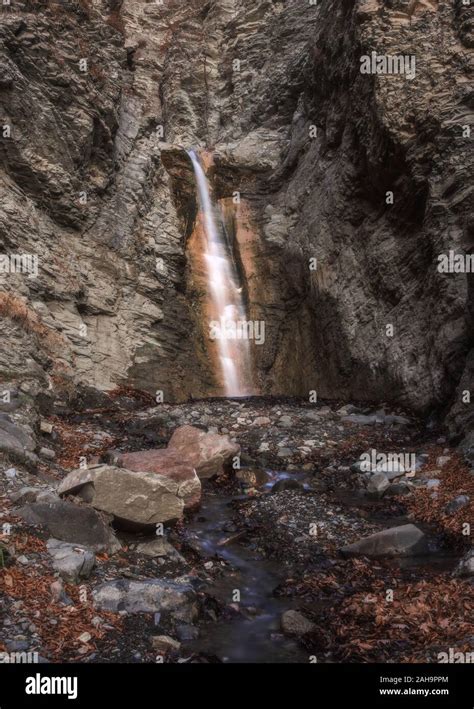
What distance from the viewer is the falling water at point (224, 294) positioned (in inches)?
835

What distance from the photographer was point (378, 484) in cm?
989

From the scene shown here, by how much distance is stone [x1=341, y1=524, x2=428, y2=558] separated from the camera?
23.6ft

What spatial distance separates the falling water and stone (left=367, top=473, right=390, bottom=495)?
431 inches

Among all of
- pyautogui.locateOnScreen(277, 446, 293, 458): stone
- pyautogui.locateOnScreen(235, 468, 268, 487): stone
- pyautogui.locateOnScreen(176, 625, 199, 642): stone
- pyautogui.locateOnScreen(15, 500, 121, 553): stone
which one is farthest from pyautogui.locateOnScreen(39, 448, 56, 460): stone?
pyautogui.locateOnScreen(176, 625, 199, 642): stone

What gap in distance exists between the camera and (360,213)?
56.8 ft

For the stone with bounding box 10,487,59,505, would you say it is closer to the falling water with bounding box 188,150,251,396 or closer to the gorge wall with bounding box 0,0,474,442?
the gorge wall with bounding box 0,0,474,442

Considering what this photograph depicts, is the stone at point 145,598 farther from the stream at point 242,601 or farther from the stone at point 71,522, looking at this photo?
the stone at point 71,522

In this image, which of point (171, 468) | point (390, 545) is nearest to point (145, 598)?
point (390, 545)

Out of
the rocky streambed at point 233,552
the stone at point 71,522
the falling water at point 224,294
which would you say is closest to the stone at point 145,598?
the rocky streambed at point 233,552

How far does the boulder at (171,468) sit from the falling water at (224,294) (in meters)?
11.0

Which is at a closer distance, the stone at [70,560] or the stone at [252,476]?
the stone at [70,560]

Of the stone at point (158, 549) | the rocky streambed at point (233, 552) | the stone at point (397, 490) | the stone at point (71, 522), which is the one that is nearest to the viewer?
the rocky streambed at point (233, 552)

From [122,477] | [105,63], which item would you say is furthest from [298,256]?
[122,477]

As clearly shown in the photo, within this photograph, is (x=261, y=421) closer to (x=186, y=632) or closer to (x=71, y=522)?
(x=71, y=522)
